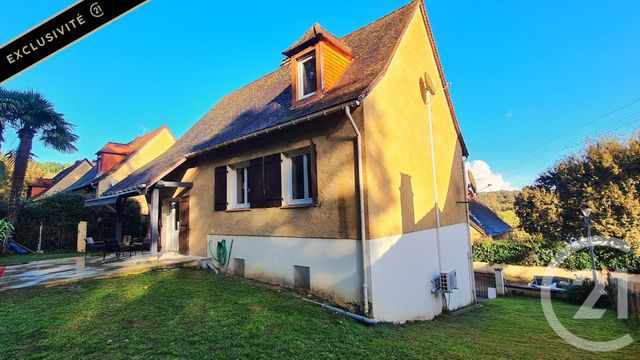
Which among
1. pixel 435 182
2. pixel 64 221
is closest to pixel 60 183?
pixel 64 221

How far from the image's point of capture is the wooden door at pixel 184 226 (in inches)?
483

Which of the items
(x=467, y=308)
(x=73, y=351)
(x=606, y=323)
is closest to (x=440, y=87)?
(x=467, y=308)

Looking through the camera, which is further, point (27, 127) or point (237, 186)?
point (27, 127)

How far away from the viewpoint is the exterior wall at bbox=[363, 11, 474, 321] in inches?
285

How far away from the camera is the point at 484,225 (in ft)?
79.4

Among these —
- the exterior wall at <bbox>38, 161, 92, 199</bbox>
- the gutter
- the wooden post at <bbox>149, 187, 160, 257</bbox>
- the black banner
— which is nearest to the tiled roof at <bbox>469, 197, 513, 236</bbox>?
the gutter

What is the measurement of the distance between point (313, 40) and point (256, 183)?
15.2 ft

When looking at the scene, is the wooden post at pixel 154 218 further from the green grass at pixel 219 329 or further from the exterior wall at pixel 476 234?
the exterior wall at pixel 476 234

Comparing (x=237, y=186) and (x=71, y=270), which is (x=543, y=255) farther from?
(x=71, y=270)

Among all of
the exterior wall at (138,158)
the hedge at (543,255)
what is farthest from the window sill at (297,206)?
the exterior wall at (138,158)

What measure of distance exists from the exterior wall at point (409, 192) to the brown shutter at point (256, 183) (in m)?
3.64

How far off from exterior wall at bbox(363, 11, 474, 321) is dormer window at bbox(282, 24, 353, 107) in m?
1.62

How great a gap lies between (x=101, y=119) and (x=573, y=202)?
124 feet

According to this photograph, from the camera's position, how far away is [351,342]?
5.17 meters
